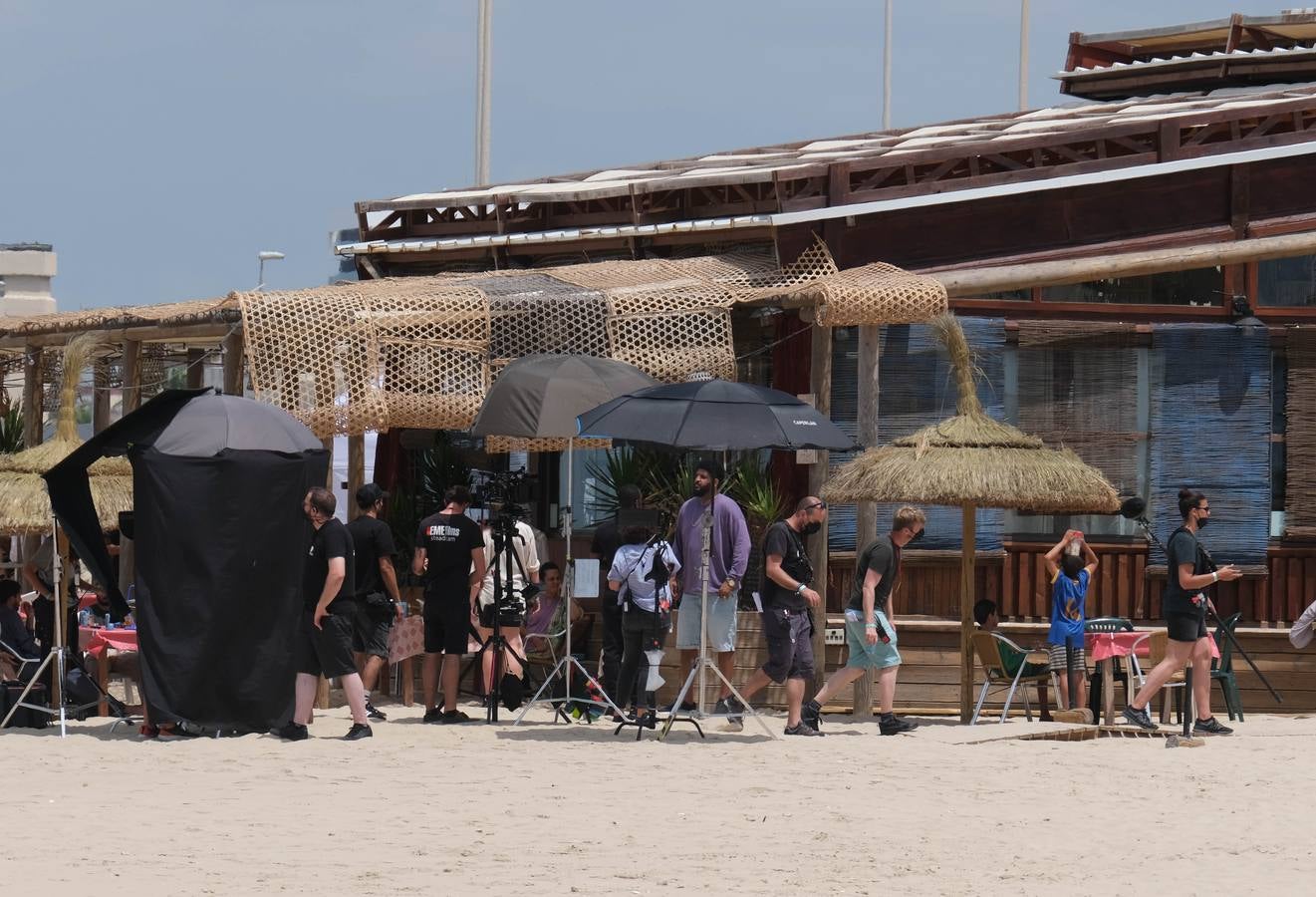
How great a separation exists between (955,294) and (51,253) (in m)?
31.2

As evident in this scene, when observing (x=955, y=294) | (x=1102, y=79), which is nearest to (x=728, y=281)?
(x=955, y=294)

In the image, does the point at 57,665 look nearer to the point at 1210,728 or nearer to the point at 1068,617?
the point at 1068,617

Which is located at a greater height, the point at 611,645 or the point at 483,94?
the point at 483,94

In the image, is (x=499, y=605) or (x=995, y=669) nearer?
(x=499, y=605)

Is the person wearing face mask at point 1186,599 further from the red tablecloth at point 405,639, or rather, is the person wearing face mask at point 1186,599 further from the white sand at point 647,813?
the red tablecloth at point 405,639

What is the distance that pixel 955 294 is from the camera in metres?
14.6

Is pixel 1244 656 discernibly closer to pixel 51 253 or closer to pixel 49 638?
pixel 49 638

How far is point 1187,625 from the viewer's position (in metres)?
12.3

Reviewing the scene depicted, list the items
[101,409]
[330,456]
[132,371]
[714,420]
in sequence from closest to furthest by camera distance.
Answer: [714,420] → [330,456] → [132,371] → [101,409]

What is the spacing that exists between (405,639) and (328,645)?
250cm

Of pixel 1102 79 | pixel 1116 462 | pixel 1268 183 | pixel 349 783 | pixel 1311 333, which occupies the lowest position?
pixel 349 783

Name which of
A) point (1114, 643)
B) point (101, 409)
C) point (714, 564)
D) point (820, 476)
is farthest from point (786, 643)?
point (101, 409)

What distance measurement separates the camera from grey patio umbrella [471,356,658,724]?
12828mm

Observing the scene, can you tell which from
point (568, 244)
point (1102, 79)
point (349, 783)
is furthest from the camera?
point (1102, 79)
